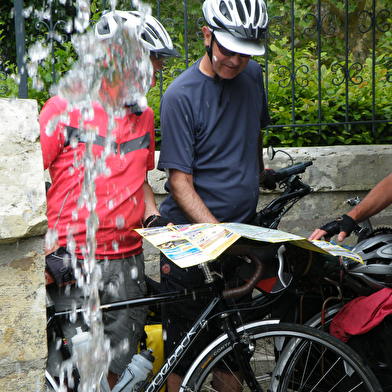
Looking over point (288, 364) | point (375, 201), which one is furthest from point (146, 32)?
point (288, 364)

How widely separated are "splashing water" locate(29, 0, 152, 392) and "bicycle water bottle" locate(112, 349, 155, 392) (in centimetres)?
12

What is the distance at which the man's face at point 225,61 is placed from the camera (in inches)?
101

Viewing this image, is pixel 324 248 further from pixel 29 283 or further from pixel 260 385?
pixel 29 283

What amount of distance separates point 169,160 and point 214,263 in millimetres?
595

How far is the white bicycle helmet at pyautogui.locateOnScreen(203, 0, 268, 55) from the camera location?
2.50 m

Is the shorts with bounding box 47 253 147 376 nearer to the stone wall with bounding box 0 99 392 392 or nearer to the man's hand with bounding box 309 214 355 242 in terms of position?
the stone wall with bounding box 0 99 392 392

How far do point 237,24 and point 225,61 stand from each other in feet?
0.64

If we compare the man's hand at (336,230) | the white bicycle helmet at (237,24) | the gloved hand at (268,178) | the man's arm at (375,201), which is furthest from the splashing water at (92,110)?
the man's arm at (375,201)

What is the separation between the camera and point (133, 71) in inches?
107

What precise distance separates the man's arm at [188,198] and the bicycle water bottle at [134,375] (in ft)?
2.47

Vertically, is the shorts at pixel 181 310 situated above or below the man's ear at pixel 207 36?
below

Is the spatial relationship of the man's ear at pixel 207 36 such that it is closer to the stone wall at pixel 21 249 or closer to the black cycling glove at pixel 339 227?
the black cycling glove at pixel 339 227

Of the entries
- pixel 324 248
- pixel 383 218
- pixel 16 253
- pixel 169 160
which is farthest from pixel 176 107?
pixel 383 218

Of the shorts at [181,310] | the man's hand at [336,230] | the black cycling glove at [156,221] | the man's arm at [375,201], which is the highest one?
the man's arm at [375,201]
